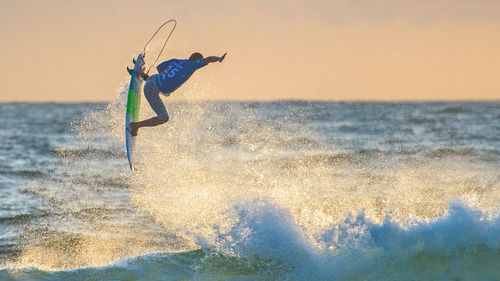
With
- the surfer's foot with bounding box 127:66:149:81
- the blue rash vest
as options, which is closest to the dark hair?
the blue rash vest

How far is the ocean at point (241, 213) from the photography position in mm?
9867

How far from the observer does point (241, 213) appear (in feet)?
35.8

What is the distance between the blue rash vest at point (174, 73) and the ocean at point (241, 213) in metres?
1.77

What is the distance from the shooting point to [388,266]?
31.8ft

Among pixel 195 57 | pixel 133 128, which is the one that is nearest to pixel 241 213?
pixel 133 128

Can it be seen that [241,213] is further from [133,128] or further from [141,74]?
[141,74]

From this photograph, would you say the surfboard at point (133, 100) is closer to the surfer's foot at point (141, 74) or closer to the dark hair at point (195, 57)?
the surfer's foot at point (141, 74)

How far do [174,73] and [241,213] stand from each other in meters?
2.61

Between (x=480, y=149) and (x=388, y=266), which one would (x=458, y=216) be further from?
(x=480, y=149)

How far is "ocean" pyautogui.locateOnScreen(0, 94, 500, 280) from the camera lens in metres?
9.87

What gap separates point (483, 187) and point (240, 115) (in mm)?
29553

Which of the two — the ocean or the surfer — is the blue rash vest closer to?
the surfer

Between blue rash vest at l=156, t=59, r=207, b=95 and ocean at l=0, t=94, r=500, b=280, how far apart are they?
1.77 metres

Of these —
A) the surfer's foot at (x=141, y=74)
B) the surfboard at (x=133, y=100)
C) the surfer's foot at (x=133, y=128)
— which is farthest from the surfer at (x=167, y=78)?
the surfer's foot at (x=133, y=128)
